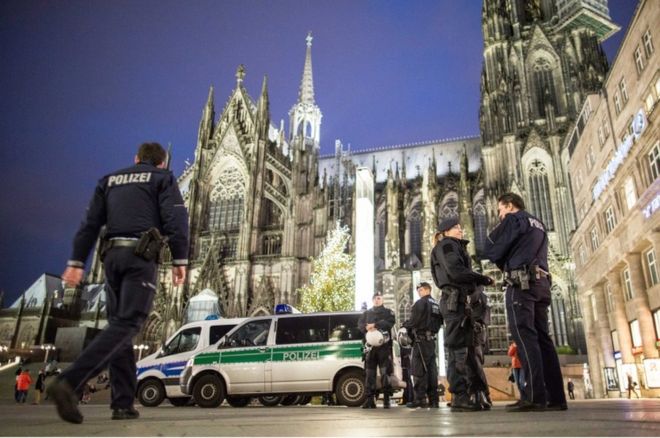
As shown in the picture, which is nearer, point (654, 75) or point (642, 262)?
point (654, 75)

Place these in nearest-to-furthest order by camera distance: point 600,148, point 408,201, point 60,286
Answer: point 600,148 → point 408,201 → point 60,286

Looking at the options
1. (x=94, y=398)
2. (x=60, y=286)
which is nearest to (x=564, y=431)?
(x=94, y=398)

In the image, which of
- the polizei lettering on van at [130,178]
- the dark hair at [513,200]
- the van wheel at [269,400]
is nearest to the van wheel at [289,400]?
the van wheel at [269,400]

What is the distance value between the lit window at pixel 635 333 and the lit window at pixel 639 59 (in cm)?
949

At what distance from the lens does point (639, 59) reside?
16.9 meters

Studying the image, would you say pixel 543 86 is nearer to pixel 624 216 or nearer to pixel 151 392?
pixel 624 216

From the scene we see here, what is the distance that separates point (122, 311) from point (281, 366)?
20.1 ft

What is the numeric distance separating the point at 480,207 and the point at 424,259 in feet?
26.5

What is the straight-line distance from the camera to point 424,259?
31484mm

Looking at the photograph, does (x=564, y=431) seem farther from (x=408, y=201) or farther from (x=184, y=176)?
(x=184, y=176)

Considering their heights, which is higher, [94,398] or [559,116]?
[559,116]

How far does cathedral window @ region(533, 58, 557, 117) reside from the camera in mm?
34219

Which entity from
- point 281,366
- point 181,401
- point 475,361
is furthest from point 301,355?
point 475,361

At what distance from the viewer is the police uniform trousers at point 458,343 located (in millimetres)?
4789
